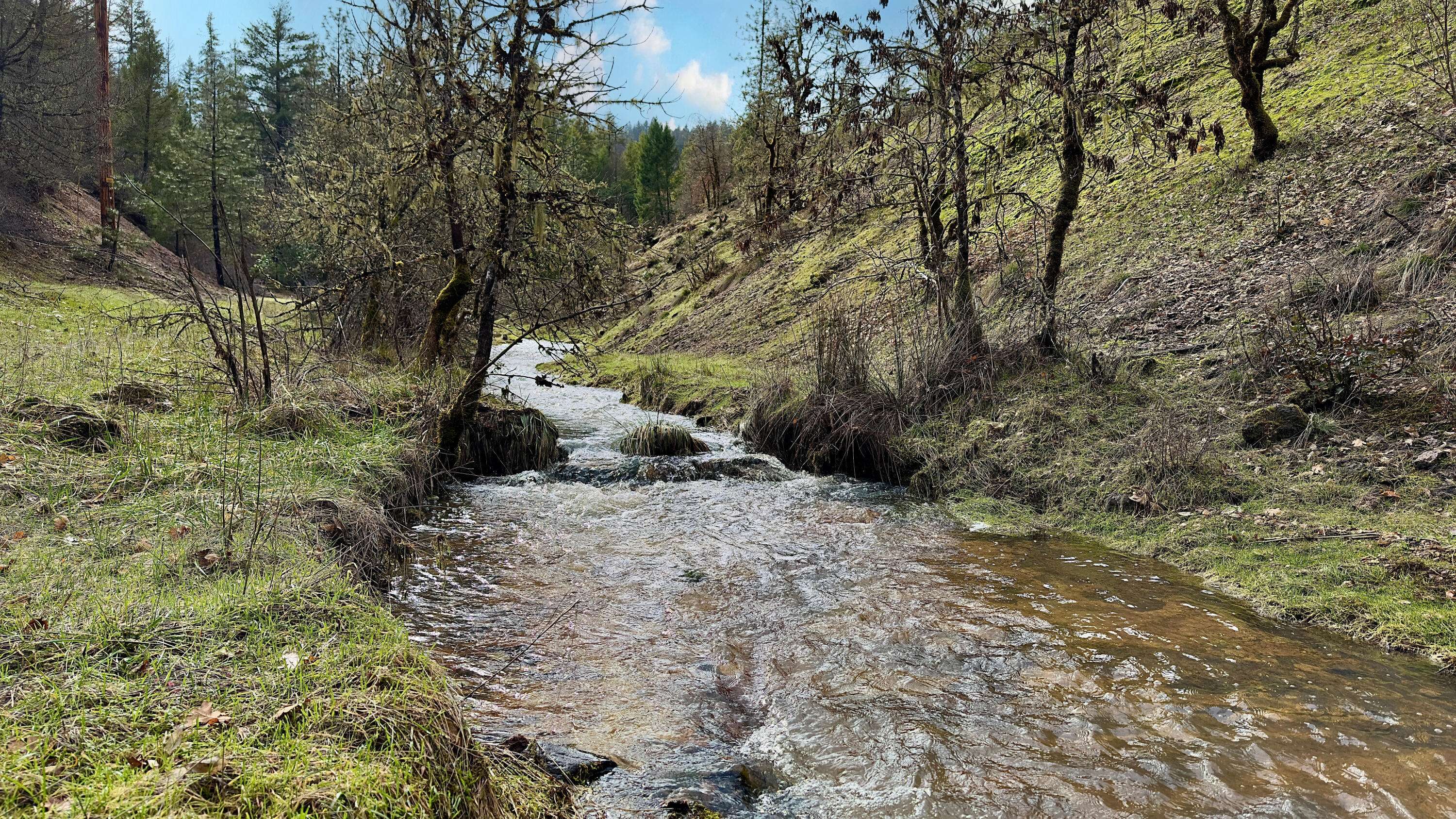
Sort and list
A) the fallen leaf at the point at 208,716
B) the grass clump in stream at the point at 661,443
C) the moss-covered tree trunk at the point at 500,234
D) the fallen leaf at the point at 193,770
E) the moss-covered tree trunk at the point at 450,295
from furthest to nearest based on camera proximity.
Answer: the grass clump in stream at the point at 661,443 → the moss-covered tree trunk at the point at 450,295 → the moss-covered tree trunk at the point at 500,234 → the fallen leaf at the point at 208,716 → the fallen leaf at the point at 193,770

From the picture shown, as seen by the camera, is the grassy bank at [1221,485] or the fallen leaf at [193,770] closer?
the fallen leaf at [193,770]

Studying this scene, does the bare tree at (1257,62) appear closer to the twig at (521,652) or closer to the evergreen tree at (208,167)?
the twig at (521,652)

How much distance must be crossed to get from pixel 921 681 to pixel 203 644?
310 cm

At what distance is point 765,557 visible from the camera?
566 centimetres

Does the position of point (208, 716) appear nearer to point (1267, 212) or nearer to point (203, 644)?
point (203, 644)

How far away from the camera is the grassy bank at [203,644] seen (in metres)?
1.84

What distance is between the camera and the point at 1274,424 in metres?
6.17

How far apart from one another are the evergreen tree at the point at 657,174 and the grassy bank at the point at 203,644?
155 ft

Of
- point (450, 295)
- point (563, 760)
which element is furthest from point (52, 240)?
point (563, 760)

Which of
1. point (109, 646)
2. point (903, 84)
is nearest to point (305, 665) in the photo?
point (109, 646)

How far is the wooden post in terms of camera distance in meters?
20.3

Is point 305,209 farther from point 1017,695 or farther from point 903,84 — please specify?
point 1017,695

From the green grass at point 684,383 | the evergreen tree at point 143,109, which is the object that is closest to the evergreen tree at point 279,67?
the evergreen tree at point 143,109

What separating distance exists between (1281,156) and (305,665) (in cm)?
1357
